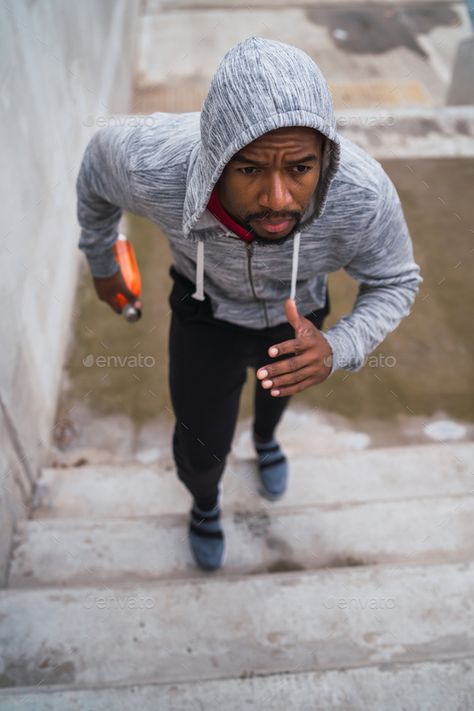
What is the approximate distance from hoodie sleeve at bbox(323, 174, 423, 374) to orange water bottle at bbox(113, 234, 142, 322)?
36.4 inches

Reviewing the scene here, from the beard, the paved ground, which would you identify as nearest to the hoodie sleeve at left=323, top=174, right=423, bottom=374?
the beard

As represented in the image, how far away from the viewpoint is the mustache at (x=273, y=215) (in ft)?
4.58

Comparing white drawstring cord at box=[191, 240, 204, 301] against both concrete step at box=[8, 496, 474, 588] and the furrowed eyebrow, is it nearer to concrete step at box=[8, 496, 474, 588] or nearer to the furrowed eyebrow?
the furrowed eyebrow

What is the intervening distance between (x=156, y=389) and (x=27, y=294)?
981mm

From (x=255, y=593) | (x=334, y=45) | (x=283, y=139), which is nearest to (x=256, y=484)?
(x=255, y=593)

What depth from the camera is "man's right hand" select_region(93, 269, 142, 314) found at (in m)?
2.29

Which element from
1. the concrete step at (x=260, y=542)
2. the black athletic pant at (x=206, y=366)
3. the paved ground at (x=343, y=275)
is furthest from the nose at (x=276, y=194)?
the paved ground at (x=343, y=275)

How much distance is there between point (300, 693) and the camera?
5.46ft

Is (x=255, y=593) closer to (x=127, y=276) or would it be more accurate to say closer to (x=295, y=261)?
(x=295, y=261)

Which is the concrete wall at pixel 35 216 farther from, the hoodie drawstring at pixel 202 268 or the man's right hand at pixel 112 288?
the hoodie drawstring at pixel 202 268

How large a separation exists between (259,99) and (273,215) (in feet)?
0.89

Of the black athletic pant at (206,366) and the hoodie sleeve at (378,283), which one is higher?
the hoodie sleeve at (378,283)

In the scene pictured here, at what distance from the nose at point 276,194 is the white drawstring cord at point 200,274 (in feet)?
1.09

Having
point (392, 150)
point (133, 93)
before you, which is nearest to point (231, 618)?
point (392, 150)
